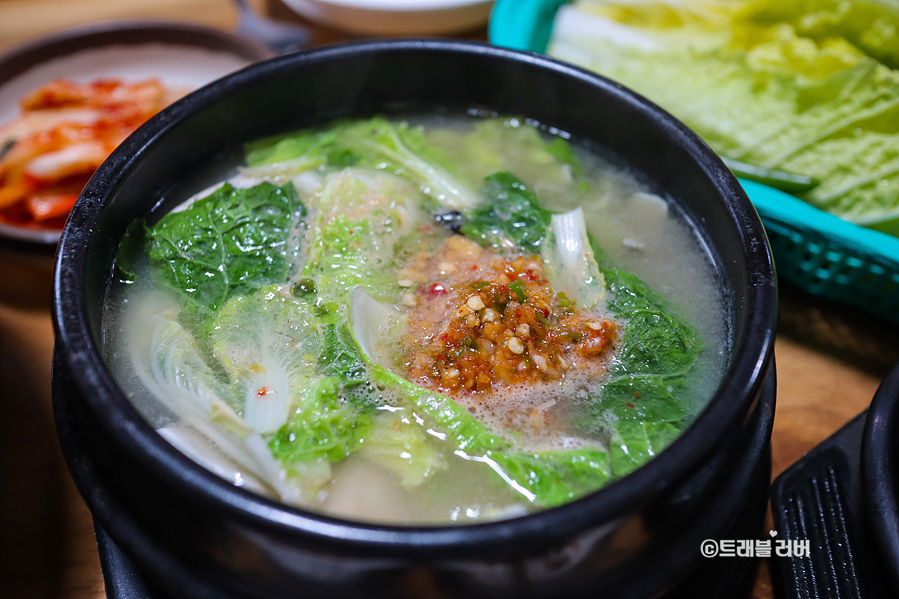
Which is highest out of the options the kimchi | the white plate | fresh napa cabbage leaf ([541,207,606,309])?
the white plate

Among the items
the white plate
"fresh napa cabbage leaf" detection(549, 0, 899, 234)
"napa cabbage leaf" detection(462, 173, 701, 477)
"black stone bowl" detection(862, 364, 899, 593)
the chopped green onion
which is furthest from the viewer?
the white plate

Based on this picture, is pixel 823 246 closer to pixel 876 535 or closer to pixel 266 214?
pixel 876 535

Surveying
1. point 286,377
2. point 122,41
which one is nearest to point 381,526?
point 286,377

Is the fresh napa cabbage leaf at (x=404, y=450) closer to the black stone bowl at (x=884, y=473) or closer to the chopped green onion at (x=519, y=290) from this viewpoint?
the chopped green onion at (x=519, y=290)

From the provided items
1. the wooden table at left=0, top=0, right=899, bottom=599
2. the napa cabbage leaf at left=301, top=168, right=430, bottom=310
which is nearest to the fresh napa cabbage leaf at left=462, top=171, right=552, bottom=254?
the napa cabbage leaf at left=301, top=168, right=430, bottom=310

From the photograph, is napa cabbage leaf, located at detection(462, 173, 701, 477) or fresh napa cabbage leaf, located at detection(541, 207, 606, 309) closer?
napa cabbage leaf, located at detection(462, 173, 701, 477)

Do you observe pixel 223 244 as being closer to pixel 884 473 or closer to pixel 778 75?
pixel 884 473

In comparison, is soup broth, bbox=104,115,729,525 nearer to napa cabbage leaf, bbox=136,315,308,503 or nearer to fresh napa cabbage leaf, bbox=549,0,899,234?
napa cabbage leaf, bbox=136,315,308,503

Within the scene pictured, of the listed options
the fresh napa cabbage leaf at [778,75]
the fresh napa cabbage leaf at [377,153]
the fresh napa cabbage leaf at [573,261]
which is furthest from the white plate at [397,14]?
the fresh napa cabbage leaf at [573,261]
